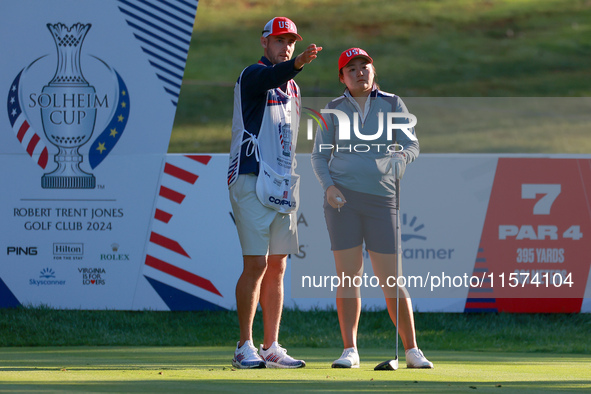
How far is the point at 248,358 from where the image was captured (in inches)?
188

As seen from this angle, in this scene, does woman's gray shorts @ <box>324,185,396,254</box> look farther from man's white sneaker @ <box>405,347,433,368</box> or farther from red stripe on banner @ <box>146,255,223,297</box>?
red stripe on banner @ <box>146,255,223,297</box>

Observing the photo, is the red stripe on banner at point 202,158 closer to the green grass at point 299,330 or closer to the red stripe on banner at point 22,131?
the green grass at point 299,330

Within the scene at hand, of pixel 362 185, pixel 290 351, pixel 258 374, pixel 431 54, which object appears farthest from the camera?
pixel 431 54

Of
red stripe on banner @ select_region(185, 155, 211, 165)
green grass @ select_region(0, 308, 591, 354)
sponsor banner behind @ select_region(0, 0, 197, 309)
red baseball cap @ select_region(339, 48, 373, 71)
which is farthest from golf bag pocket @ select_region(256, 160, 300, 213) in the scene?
sponsor banner behind @ select_region(0, 0, 197, 309)

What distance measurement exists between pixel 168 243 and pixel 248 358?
2.91m

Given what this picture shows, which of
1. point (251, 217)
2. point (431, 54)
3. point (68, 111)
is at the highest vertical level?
point (431, 54)

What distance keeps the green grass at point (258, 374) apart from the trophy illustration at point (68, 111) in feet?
5.94

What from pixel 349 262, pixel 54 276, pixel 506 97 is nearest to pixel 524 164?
pixel 349 262

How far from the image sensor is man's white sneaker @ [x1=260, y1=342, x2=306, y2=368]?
488cm

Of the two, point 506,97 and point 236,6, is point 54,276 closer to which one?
point 506,97

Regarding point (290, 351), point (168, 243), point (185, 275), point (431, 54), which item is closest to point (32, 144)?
point (168, 243)

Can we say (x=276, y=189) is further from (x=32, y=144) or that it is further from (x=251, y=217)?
(x=32, y=144)

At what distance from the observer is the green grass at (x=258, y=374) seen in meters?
3.97

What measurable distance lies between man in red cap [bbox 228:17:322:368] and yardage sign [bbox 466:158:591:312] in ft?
10.0
